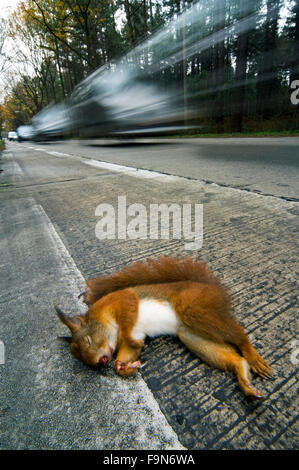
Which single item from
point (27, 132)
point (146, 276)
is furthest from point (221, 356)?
point (27, 132)

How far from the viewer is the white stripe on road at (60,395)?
2.43 feet

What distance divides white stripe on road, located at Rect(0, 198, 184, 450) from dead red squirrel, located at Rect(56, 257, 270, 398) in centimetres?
8

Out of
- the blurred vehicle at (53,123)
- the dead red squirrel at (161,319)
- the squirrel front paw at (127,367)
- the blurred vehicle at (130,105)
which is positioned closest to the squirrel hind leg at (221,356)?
the dead red squirrel at (161,319)

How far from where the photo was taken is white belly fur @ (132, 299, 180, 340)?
1.15 meters

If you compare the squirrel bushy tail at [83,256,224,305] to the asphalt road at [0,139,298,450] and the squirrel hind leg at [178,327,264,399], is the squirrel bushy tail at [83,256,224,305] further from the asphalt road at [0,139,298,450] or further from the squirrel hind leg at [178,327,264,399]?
the squirrel hind leg at [178,327,264,399]

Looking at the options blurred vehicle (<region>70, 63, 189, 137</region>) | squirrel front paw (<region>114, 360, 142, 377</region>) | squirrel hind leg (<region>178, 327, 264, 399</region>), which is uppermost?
blurred vehicle (<region>70, 63, 189, 137</region>)

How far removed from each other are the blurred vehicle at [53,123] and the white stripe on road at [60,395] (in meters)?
21.6

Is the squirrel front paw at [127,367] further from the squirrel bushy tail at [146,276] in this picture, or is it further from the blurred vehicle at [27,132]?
the blurred vehicle at [27,132]

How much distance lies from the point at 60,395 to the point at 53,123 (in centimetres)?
2992

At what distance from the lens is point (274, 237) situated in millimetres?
1852

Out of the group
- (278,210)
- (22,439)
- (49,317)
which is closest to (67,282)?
(49,317)

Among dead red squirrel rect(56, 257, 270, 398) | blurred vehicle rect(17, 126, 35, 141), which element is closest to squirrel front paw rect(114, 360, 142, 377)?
dead red squirrel rect(56, 257, 270, 398)

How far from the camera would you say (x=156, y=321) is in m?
1.18
